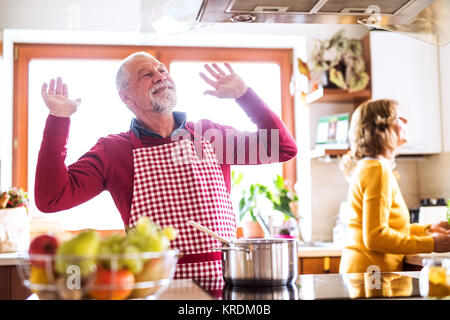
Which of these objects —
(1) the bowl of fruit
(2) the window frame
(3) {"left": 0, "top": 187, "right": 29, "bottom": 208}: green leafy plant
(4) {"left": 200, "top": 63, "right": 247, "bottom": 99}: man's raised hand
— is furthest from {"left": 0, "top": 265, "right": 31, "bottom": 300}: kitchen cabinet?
(1) the bowl of fruit

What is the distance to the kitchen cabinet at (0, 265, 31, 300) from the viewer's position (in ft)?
8.25

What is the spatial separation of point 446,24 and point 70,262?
1.38 meters

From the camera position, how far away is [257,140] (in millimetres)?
2023

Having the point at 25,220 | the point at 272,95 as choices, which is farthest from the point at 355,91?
the point at 25,220

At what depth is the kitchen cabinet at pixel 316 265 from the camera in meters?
2.77

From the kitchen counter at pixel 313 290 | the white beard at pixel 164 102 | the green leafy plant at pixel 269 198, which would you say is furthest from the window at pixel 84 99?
the kitchen counter at pixel 313 290

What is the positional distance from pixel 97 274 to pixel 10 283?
183 cm

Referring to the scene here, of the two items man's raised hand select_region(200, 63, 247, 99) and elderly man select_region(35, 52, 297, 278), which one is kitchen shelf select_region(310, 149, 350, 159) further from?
man's raised hand select_region(200, 63, 247, 99)

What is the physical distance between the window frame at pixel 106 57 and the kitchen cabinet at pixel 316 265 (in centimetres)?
72

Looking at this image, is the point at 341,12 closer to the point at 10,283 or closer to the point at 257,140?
the point at 257,140

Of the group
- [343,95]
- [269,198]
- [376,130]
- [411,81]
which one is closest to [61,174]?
[376,130]

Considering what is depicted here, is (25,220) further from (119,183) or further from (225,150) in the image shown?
(225,150)

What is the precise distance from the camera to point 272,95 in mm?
3488

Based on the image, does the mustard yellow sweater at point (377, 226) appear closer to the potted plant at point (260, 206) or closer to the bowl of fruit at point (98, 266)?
the potted plant at point (260, 206)
